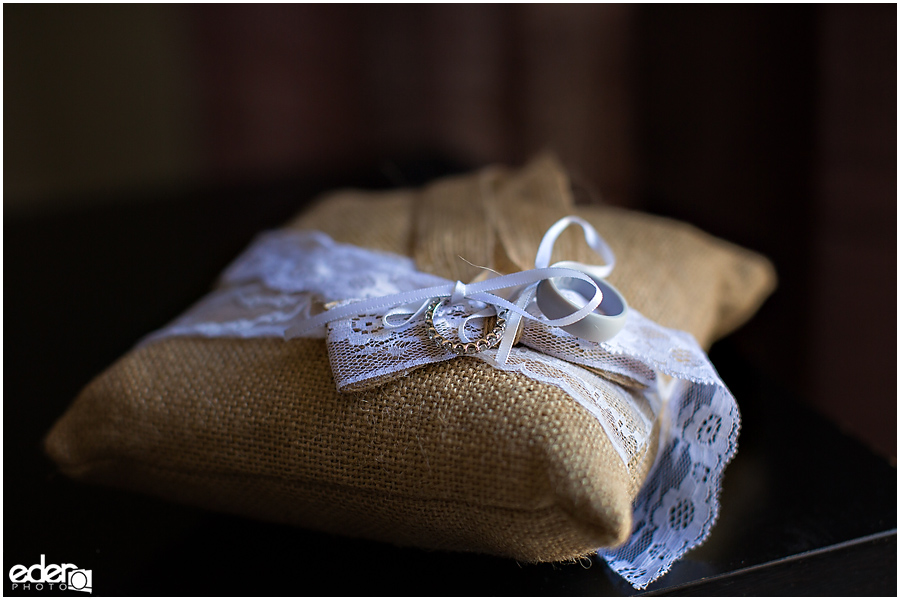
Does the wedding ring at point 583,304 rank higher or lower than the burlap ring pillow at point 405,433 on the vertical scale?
higher

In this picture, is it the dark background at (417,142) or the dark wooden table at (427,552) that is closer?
the dark wooden table at (427,552)

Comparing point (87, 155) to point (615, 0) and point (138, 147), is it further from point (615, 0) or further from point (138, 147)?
point (615, 0)

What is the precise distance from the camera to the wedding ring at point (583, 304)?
464mm

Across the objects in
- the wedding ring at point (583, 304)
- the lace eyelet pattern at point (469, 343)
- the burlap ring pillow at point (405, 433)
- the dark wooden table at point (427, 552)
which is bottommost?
the dark wooden table at point (427, 552)

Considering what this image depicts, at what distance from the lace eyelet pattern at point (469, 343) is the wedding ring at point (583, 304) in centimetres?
3

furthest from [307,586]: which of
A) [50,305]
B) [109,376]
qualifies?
[50,305]

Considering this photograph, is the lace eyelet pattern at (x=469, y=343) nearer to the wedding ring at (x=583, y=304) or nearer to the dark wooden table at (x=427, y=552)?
the wedding ring at (x=583, y=304)

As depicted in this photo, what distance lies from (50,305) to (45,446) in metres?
0.44

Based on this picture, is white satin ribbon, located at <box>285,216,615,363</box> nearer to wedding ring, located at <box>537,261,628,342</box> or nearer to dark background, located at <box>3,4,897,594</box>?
wedding ring, located at <box>537,261,628,342</box>
